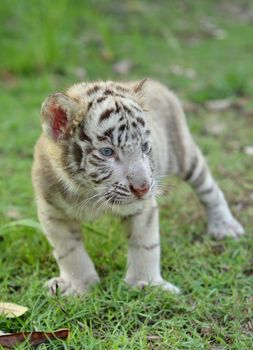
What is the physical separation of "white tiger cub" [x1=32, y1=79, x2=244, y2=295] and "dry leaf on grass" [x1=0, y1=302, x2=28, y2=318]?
1.05 ft

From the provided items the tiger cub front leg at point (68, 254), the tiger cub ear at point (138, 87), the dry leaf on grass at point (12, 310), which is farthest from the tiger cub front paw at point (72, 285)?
the tiger cub ear at point (138, 87)

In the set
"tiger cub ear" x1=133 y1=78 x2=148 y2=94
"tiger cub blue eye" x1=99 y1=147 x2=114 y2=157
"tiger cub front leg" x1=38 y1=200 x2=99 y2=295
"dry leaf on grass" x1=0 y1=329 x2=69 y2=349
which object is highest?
"tiger cub ear" x1=133 y1=78 x2=148 y2=94

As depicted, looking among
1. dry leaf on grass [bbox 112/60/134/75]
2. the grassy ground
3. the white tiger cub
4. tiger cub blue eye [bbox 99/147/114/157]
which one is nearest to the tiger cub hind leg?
the grassy ground

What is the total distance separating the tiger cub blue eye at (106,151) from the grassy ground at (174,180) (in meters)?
0.87

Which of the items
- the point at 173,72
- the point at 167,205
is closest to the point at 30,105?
the point at 173,72

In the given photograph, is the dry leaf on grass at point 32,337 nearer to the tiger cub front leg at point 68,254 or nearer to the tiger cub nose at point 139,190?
the tiger cub front leg at point 68,254

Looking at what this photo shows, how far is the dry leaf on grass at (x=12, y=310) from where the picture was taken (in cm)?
353

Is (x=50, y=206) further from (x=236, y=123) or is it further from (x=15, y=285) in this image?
(x=236, y=123)

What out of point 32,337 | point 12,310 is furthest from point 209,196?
point 32,337

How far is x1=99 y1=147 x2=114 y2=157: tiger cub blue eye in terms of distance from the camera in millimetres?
3498

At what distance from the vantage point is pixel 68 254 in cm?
404

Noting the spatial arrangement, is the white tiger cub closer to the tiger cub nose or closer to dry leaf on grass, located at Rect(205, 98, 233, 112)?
the tiger cub nose

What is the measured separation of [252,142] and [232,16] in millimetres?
5279

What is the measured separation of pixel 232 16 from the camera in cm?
1123
